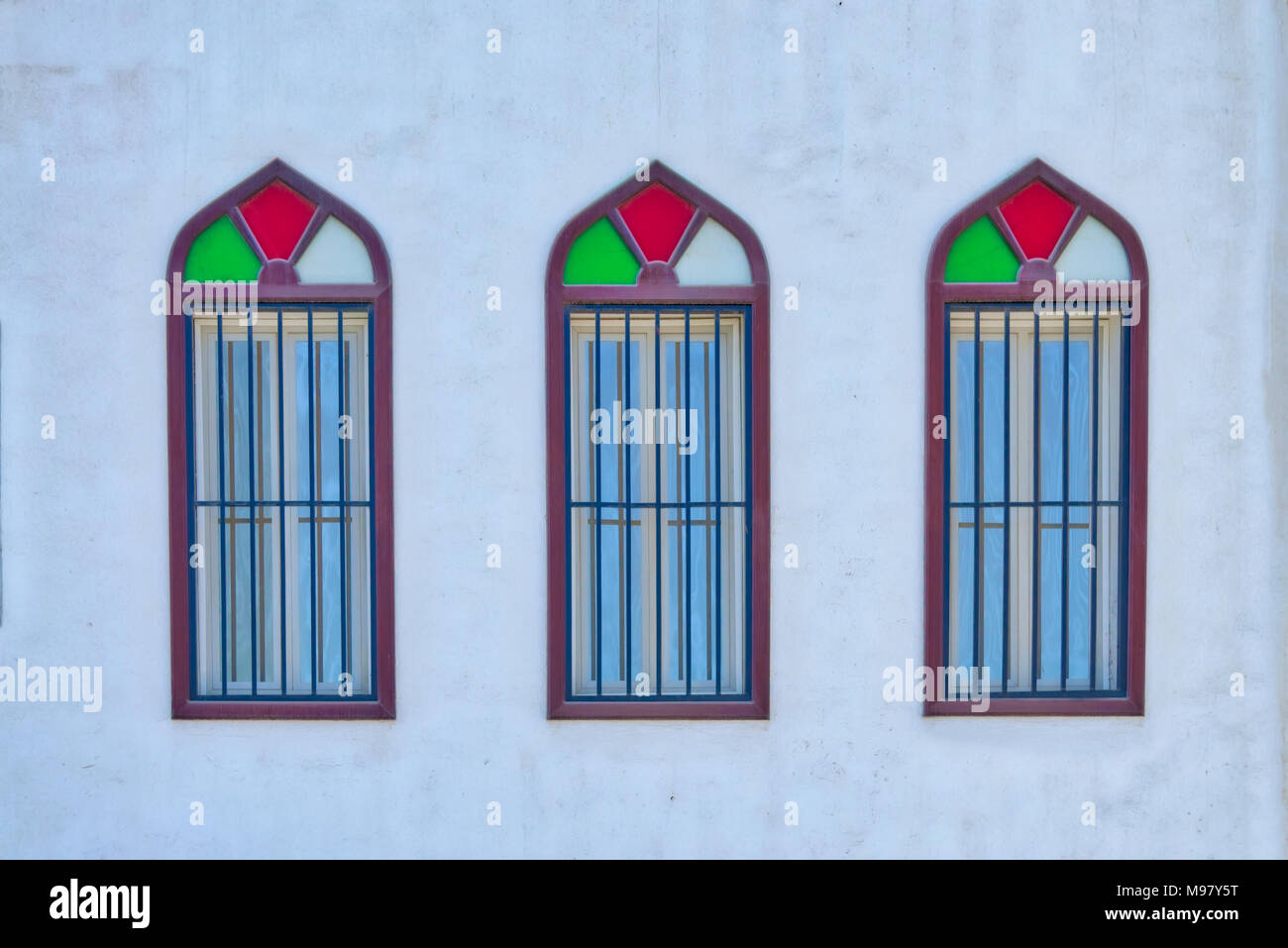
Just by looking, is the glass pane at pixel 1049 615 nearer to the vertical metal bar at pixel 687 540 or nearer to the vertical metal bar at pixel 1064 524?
the vertical metal bar at pixel 1064 524

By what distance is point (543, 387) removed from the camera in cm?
390

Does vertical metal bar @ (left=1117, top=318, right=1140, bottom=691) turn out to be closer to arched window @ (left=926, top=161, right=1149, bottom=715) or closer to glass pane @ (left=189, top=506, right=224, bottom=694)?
arched window @ (left=926, top=161, right=1149, bottom=715)

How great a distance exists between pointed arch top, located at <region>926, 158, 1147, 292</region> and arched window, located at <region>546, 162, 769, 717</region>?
777 mm

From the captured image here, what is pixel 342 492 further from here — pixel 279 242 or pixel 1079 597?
pixel 1079 597

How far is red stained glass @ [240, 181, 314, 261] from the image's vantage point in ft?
12.9

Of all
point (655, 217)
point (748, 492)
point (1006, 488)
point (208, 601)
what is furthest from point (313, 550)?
point (1006, 488)

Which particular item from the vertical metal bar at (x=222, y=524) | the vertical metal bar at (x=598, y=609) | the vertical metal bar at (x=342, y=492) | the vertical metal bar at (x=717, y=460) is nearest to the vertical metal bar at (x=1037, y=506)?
the vertical metal bar at (x=717, y=460)

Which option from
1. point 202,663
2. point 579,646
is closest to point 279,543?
point 202,663

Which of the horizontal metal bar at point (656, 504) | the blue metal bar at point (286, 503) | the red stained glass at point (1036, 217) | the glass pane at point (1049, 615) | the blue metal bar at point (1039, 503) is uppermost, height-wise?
the red stained glass at point (1036, 217)

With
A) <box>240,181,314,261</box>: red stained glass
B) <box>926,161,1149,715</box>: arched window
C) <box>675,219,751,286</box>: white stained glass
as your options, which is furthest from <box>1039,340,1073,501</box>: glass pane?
<box>240,181,314,261</box>: red stained glass

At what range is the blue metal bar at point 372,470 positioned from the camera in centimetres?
390

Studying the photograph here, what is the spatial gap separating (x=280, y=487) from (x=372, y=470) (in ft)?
1.23

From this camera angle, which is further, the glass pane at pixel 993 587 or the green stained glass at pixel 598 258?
the glass pane at pixel 993 587
